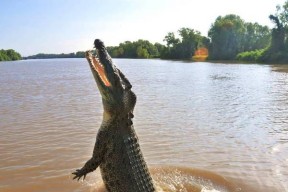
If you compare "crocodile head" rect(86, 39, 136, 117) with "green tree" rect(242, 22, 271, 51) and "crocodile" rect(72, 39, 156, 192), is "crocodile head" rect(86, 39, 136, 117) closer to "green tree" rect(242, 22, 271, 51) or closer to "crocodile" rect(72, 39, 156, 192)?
"crocodile" rect(72, 39, 156, 192)

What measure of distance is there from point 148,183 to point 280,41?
61.8 metres

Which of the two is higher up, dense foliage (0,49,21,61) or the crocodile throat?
the crocodile throat

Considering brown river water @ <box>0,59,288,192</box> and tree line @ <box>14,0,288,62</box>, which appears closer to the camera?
brown river water @ <box>0,59,288,192</box>

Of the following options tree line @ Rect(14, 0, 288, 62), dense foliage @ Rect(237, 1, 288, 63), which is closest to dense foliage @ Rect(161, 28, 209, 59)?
tree line @ Rect(14, 0, 288, 62)

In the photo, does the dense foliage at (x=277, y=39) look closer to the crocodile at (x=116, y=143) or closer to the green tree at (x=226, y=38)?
the green tree at (x=226, y=38)

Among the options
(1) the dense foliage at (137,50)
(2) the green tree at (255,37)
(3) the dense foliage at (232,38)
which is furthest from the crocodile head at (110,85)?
(1) the dense foliage at (137,50)

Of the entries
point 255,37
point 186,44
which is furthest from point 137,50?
point 255,37

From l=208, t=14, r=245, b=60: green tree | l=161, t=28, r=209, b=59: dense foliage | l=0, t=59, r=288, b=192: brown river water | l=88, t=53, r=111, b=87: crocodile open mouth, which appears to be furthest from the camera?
l=161, t=28, r=209, b=59: dense foliage

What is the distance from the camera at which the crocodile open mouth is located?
4750mm

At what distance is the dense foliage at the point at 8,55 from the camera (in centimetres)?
13962

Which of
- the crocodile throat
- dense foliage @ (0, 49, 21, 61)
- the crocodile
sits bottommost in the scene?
dense foliage @ (0, 49, 21, 61)

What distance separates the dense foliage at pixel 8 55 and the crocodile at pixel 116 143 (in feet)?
469

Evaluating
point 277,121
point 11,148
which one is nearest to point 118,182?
point 11,148

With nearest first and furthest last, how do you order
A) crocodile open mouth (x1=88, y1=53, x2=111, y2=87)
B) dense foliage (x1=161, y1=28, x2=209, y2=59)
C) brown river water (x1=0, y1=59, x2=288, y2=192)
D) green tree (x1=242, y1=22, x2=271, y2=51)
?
crocodile open mouth (x1=88, y1=53, x2=111, y2=87), brown river water (x1=0, y1=59, x2=288, y2=192), green tree (x1=242, y1=22, x2=271, y2=51), dense foliage (x1=161, y1=28, x2=209, y2=59)
